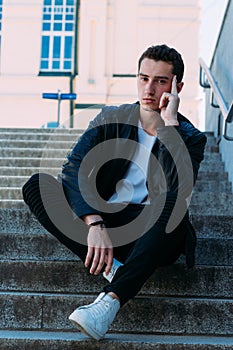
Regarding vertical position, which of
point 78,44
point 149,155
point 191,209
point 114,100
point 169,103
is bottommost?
point 114,100

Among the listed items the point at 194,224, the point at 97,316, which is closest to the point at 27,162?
the point at 194,224

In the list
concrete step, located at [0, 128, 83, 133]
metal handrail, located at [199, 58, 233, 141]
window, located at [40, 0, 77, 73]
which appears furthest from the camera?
window, located at [40, 0, 77, 73]

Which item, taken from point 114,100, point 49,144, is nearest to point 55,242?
point 49,144

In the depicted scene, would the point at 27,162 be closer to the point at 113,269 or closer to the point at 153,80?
the point at 153,80

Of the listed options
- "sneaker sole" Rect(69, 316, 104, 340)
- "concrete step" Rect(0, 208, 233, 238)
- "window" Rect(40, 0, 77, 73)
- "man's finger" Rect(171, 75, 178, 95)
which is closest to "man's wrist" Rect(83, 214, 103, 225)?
"sneaker sole" Rect(69, 316, 104, 340)

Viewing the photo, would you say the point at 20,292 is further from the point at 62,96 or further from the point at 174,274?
the point at 62,96

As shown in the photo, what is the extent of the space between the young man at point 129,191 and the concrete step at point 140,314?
145 millimetres

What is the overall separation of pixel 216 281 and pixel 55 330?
0.65 m

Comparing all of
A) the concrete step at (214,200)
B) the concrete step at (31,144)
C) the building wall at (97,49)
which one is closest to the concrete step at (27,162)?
the concrete step at (31,144)

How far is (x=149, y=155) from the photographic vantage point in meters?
2.47

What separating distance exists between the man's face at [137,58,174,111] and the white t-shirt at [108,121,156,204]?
163 mm

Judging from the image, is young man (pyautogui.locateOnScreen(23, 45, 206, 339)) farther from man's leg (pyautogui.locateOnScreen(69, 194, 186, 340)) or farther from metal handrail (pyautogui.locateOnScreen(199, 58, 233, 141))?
metal handrail (pyautogui.locateOnScreen(199, 58, 233, 141))

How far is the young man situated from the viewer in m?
2.09

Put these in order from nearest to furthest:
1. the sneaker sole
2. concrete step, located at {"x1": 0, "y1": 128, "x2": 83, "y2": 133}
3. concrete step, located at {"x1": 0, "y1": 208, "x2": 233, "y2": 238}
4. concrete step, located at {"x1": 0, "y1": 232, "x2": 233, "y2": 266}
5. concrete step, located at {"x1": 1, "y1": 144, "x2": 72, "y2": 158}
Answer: the sneaker sole → concrete step, located at {"x1": 0, "y1": 232, "x2": 233, "y2": 266} → concrete step, located at {"x1": 0, "y1": 208, "x2": 233, "y2": 238} → concrete step, located at {"x1": 1, "y1": 144, "x2": 72, "y2": 158} → concrete step, located at {"x1": 0, "y1": 128, "x2": 83, "y2": 133}
